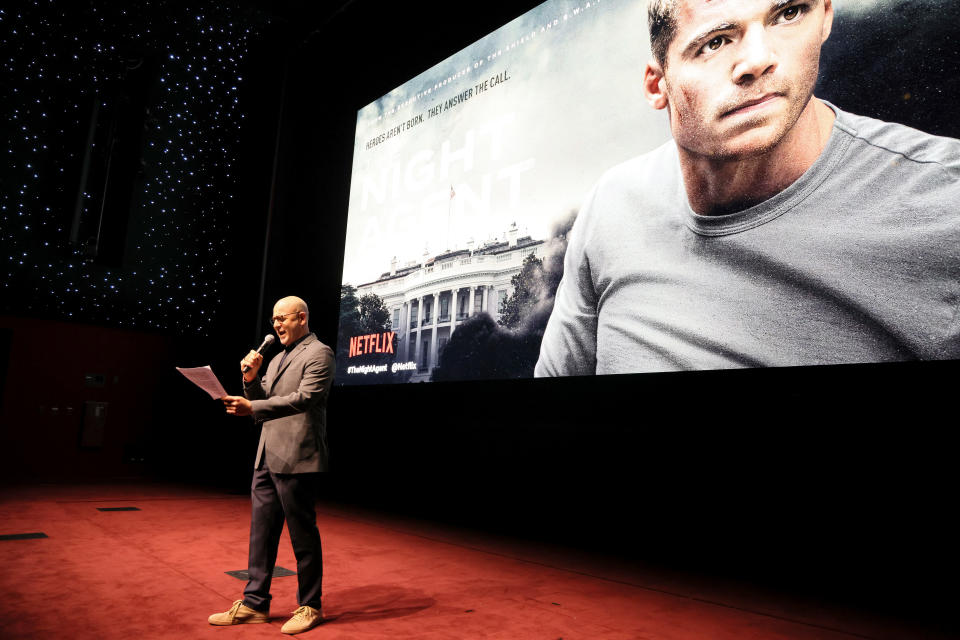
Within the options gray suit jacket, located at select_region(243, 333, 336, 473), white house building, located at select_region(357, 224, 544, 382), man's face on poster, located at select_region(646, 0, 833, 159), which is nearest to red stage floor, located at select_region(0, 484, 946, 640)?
gray suit jacket, located at select_region(243, 333, 336, 473)

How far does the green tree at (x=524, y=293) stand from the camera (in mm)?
4680

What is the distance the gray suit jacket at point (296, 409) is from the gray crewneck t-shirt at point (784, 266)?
6.72 feet

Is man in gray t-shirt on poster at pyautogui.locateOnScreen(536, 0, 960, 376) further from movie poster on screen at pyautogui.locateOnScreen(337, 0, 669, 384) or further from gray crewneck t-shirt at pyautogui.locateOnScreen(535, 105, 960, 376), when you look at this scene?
movie poster on screen at pyautogui.locateOnScreen(337, 0, 669, 384)

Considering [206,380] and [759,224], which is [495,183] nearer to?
[759,224]

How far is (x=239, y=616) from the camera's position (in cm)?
255

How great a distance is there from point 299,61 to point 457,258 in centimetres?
467

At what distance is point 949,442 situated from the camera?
3244 mm

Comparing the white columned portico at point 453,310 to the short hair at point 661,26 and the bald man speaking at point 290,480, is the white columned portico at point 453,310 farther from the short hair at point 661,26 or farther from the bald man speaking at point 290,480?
the bald man speaking at point 290,480

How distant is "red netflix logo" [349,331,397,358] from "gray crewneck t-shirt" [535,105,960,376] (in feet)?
6.77

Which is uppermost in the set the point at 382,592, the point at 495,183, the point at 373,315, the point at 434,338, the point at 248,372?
the point at 495,183

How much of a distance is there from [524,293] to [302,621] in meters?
2.81

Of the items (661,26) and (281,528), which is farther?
(661,26)

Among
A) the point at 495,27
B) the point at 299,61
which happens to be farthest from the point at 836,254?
the point at 299,61

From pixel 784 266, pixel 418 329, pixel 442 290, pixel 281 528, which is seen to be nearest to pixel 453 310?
pixel 442 290
